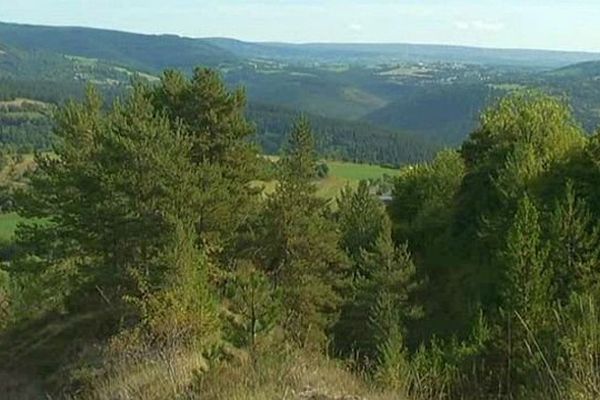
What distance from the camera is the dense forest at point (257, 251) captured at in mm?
14227

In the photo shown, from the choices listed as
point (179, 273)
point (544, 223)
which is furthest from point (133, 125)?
point (544, 223)

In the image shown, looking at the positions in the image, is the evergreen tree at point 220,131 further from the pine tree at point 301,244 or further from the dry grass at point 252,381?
the dry grass at point 252,381

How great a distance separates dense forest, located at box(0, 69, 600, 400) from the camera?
14.2 m

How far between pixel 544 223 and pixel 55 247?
54.2 feet

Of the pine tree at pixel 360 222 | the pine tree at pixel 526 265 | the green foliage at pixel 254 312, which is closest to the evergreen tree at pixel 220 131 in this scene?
the pine tree at pixel 360 222

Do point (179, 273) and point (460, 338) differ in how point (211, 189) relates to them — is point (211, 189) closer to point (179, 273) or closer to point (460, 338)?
point (179, 273)

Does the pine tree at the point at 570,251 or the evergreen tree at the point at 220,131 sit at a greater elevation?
the evergreen tree at the point at 220,131

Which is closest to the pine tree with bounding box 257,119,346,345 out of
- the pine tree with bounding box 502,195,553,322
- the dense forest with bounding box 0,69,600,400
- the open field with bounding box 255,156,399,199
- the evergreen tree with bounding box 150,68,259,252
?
the dense forest with bounding box 0,69,600,400

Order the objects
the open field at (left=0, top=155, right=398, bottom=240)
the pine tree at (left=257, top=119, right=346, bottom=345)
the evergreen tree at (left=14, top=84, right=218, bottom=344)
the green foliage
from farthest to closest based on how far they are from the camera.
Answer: the open field at (left=0, top=155, right=398, bottom=240)
the pine tree at (left=257, top=119, right=346, bottom=345)
the evergreen tree at (left=14, top=84, right=218, bottom=344)
the green foliage

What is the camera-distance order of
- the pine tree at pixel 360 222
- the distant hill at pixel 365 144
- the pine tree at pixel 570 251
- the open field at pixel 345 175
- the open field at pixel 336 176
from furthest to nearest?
the distant hill at pixel 365 144, the open field at pixel 345 175, the open field at pixel 336 176, the pine tree at pixel 360 222, the pine tree at pixel 570 251

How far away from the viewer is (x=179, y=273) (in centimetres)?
1534

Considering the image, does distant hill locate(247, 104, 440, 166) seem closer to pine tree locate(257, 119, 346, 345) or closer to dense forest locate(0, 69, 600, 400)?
dense forest locate(0, 69, 600, 400)

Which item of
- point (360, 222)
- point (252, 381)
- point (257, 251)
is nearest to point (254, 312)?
point (252, 381)

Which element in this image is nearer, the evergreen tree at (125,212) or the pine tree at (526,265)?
the evergreen tree at (125,212)
